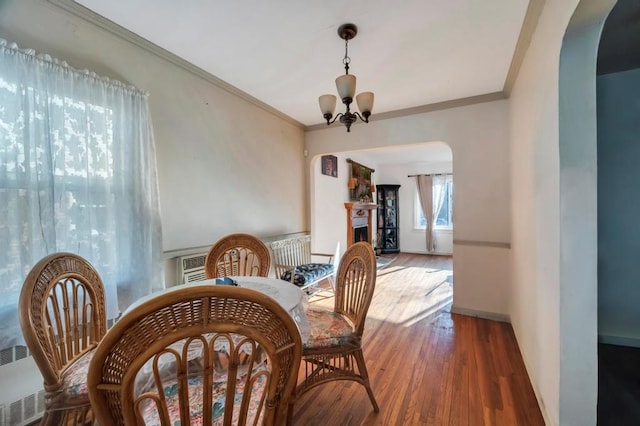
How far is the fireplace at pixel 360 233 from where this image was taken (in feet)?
19.1

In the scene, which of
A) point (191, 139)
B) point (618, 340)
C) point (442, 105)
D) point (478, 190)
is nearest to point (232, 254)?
point (191, 139)

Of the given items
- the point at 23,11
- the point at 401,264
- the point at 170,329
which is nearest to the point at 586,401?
the point at 170,329

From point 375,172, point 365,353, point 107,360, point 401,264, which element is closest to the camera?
point 107,360

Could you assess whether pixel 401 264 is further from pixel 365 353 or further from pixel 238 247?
pixel 238 247

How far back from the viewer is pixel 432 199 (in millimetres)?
6906

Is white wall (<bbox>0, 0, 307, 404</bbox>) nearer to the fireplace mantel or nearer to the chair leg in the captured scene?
the chair leg

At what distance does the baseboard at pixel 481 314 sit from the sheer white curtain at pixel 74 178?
303 cm

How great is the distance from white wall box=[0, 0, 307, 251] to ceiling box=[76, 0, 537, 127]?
0.18 m

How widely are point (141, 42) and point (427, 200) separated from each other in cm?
649

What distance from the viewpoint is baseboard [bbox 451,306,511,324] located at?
2881 millimetres

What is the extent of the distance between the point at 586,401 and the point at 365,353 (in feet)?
4.58

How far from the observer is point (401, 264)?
5812 millimetres

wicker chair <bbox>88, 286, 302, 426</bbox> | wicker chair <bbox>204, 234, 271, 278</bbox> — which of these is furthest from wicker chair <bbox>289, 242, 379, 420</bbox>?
wicker chair <bbox>88, 286, 302, 426</bbox>

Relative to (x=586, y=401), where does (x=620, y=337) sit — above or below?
above
